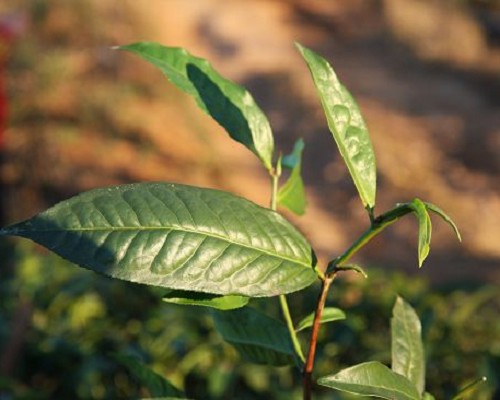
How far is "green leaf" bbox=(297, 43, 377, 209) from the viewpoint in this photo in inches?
33.1

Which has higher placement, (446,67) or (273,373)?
(273,373)

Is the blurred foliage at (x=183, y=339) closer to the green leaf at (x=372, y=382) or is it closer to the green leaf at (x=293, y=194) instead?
the green leaf at (x=293, y=194)

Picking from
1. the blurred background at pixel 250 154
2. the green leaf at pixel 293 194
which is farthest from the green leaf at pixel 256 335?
the blurred background at pixel 250 154

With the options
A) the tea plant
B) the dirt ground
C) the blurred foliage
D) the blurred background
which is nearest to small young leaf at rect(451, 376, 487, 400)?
the tea plant

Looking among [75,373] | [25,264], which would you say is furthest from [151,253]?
[25,264]

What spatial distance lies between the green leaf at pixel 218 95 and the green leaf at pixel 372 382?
0.87 ft

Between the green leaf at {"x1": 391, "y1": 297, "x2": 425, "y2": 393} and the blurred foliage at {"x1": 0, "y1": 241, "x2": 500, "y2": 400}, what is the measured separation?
0.71 meters

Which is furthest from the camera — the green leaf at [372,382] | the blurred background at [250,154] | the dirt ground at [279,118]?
the dirt ground at [279,118]

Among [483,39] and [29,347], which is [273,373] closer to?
[29,347]

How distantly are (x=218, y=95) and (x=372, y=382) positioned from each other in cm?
36

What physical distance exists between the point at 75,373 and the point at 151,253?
1254mm

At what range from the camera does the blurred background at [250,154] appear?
2.18 m

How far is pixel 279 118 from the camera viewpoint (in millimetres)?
8469

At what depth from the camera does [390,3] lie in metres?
10.8
